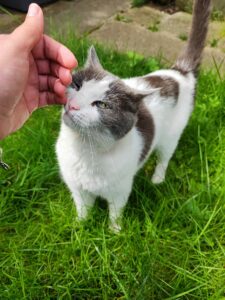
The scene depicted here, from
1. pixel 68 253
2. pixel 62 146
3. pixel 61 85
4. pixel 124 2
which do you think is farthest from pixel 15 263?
pixel 124 2

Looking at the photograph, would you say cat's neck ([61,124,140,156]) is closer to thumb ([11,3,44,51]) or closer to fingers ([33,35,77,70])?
fingers ([33,35,77,70])

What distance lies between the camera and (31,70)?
1.74m

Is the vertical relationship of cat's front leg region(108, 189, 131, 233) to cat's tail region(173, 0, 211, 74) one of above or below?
below

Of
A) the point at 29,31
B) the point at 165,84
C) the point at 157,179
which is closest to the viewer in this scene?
the point at 29,31

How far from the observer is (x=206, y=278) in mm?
1812

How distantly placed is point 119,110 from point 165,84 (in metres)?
0.58

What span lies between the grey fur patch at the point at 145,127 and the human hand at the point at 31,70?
1.40 ft

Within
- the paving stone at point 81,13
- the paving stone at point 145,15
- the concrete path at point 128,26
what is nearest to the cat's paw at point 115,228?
the concrete path at point 128,26

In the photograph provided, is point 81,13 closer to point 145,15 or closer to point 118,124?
point 145,15

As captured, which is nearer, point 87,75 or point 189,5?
point 87,75

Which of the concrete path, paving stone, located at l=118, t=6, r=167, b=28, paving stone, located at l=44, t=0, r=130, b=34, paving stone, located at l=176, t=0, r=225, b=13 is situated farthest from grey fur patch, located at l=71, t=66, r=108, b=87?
paving stone, located at l=176, t=0, r=225, b=13

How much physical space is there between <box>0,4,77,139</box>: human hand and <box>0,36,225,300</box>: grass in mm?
486

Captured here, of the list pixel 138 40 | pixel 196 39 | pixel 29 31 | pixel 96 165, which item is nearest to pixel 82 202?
pixel 96 165

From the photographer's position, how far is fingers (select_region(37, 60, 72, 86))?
1.56 metres
